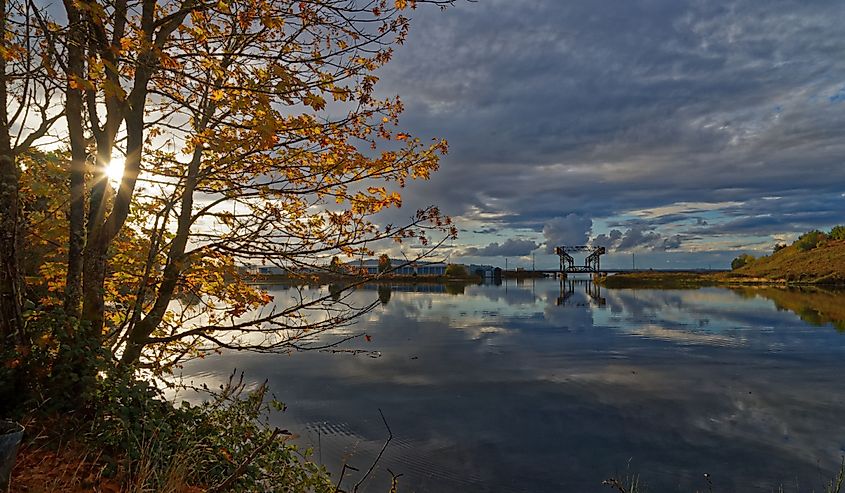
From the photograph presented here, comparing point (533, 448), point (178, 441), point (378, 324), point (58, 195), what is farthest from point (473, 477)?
point (378, 324)

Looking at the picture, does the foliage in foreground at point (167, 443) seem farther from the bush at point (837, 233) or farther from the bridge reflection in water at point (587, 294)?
the bush at point (837, 233)

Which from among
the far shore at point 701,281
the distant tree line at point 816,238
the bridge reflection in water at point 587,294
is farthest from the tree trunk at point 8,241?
the distant tree line at point 816,238

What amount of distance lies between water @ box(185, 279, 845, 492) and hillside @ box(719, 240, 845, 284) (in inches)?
2384

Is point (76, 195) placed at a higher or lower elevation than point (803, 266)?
lower

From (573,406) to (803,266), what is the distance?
311 ft

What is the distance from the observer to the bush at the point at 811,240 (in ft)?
329

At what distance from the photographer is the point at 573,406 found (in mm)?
15102

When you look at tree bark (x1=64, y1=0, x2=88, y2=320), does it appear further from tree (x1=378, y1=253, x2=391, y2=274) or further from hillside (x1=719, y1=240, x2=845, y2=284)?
hillside (x1=719, y1=240, x2=845, y2=284)

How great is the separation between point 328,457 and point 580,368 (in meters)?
12.3

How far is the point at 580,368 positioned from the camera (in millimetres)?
20297

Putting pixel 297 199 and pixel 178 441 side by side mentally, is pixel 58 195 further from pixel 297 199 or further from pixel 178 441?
pixel 178 441

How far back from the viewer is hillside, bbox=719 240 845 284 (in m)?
77.3

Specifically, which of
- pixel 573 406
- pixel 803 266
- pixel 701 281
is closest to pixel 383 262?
pixel 573 406

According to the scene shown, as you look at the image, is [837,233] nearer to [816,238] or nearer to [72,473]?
[816,238]
